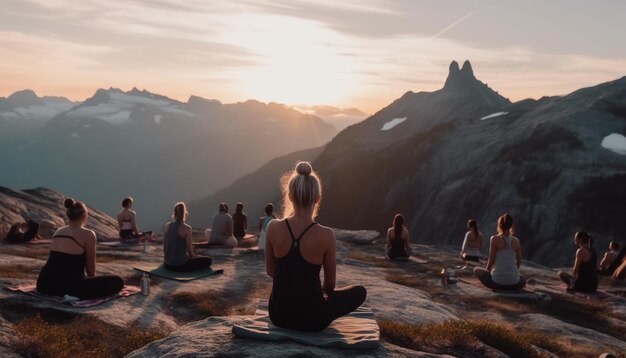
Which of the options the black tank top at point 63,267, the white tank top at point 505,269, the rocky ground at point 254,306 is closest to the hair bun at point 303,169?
the rocky ground at point 254,306

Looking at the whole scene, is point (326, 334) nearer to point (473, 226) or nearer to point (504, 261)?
point (504, 261)

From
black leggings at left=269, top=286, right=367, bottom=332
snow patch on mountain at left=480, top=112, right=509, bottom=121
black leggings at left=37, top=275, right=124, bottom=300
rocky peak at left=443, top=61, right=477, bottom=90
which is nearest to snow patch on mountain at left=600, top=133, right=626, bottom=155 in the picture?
snow patch on mountain at left=480, top=112, right=509, bottom=121

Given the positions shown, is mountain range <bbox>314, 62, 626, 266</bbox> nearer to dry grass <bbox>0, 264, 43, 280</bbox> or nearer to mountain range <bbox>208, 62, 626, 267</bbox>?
mountain range <bbox>208, 62, 626, 267</bbox>

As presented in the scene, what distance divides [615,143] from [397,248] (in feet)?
207

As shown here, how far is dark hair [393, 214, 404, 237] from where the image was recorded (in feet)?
80.2

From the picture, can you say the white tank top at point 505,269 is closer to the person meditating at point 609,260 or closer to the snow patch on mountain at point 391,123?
the person meditating at point 609,260

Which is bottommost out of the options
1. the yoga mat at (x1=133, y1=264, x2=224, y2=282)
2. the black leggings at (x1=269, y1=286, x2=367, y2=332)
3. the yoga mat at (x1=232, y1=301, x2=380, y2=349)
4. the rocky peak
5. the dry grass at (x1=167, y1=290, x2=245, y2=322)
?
the dry grass at (x1=167, y1=290, x2=245, y2=322)

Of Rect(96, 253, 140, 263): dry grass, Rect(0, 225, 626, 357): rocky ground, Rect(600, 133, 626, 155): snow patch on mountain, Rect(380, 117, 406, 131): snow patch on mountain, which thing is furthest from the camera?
Rect(380, 117, 406, 131): snow patch on mountain

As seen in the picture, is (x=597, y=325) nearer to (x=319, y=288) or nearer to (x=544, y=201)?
(x=319, y=288)

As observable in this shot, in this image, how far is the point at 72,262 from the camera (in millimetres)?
11547

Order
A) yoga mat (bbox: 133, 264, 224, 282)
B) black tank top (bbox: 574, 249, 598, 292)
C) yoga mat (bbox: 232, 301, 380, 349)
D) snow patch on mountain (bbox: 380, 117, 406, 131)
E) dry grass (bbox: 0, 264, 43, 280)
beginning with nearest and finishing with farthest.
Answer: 1. yoga mat (bbox: 232, 301, 380, 349)
2. dry grass (bbox: 0, 264, 43, 280)
3. yoga mat (bbox: 133, 264, 224, 282)
4. black tank top (bbox: 574, 249, 598, 292)
5. snow patch on mountain (bbox: 380, 117, 406, 131)

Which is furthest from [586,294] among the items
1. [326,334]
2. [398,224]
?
[326,334]

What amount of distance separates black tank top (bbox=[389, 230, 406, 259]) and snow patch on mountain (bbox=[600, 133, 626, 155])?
60465 millimetres

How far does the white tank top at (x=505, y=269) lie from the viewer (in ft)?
55.7
